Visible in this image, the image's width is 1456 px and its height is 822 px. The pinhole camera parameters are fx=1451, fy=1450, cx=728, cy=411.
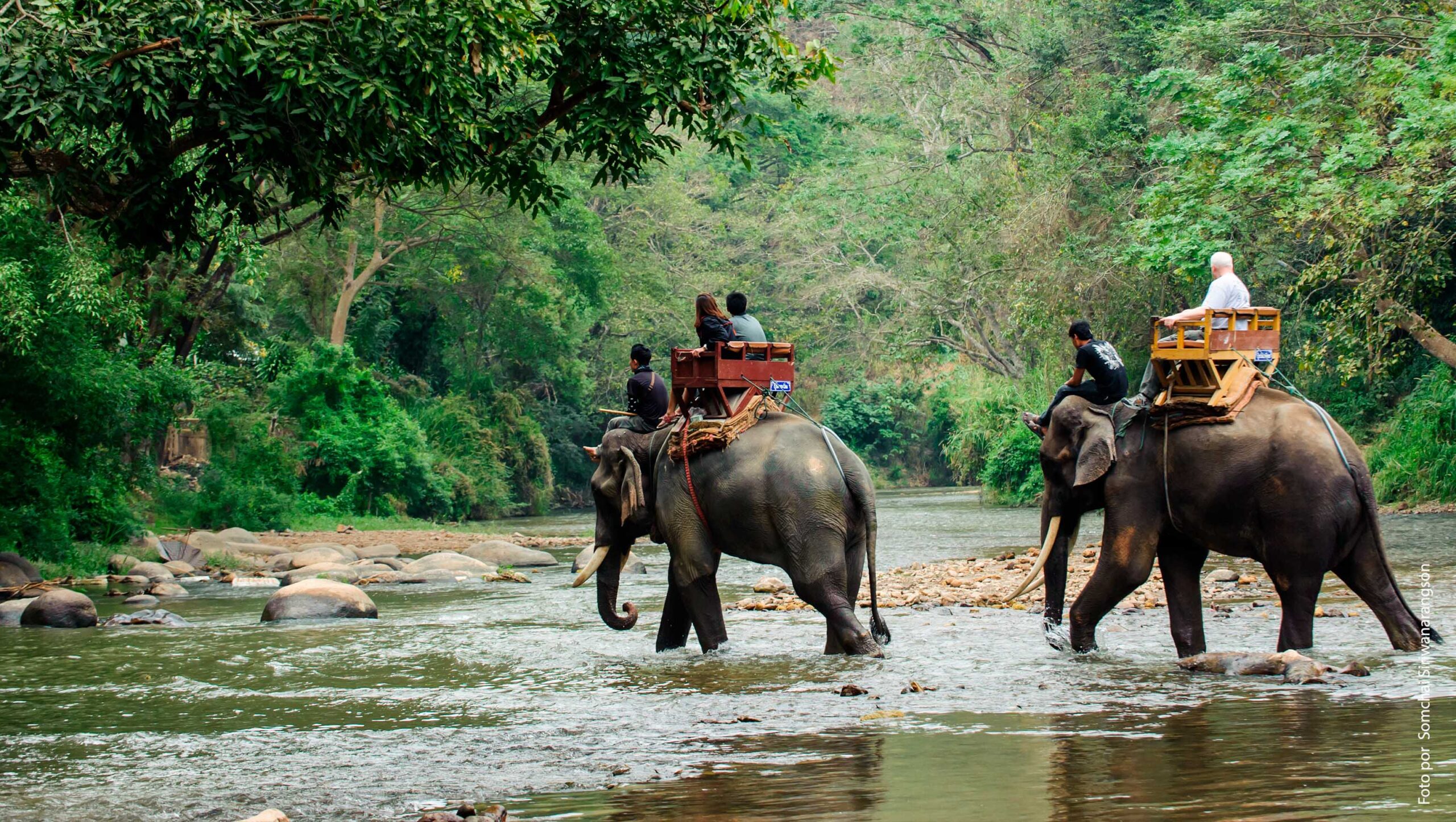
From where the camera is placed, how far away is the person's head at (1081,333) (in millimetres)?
9594

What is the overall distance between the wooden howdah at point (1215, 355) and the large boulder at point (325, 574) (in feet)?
40.7

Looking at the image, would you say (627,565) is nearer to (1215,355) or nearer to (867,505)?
(867,505)

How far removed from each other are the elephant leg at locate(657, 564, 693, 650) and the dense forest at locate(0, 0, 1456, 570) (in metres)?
3.00

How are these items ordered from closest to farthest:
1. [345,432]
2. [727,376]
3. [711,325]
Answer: [727,376]
[711,325]
[345,432]

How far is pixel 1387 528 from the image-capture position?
19578 mm

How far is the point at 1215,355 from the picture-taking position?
8.89m

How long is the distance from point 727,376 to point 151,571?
39.7 feet

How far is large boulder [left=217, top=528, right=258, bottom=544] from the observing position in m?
23.7

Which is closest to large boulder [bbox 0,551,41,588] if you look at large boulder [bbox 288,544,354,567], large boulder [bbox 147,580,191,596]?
large boulder [bbox 147,580,191,596]

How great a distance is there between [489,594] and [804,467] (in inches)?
309

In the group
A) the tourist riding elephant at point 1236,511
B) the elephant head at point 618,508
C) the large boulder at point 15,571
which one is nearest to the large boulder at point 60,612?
the large boulder at point 15,571

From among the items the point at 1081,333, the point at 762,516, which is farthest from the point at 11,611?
the point at 1081,333

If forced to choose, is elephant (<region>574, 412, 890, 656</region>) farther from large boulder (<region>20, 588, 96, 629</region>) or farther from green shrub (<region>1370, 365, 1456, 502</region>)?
green shrub (<region>1370, 365, 1456, 502</region>)

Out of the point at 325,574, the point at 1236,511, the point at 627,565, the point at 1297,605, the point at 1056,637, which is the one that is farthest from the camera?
the point at 627,565
